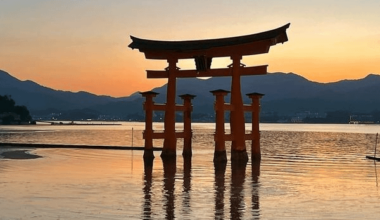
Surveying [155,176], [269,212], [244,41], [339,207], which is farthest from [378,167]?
[269,212]

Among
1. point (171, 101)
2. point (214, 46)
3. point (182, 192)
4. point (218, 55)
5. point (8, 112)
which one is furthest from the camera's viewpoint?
point (8, 112)

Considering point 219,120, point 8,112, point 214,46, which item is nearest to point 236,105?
point 219,120

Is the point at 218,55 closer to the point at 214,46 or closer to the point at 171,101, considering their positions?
the point at 214,46

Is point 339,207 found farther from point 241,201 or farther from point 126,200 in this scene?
point 126,200

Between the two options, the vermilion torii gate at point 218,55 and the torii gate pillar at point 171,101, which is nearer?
the vermilion torii gate at point 218,55

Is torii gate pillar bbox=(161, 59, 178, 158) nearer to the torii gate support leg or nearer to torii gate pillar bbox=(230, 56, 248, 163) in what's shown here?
the torii gate support leg

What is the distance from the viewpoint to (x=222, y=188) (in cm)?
1853

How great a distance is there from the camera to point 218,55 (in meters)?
29.0

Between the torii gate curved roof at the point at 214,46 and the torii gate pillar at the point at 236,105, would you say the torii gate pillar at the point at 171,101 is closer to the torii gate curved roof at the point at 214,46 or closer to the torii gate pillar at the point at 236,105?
the torii gate curved roof at the point at 214,46

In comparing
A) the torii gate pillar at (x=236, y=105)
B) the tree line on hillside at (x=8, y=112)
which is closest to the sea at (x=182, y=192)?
the torii gate pillar at (x=236, y=105)

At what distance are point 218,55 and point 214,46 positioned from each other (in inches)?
27.7

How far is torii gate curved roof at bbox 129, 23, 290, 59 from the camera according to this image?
27.2 meters

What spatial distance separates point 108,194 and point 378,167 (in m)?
18.1

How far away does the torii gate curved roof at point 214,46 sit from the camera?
89.4ft
